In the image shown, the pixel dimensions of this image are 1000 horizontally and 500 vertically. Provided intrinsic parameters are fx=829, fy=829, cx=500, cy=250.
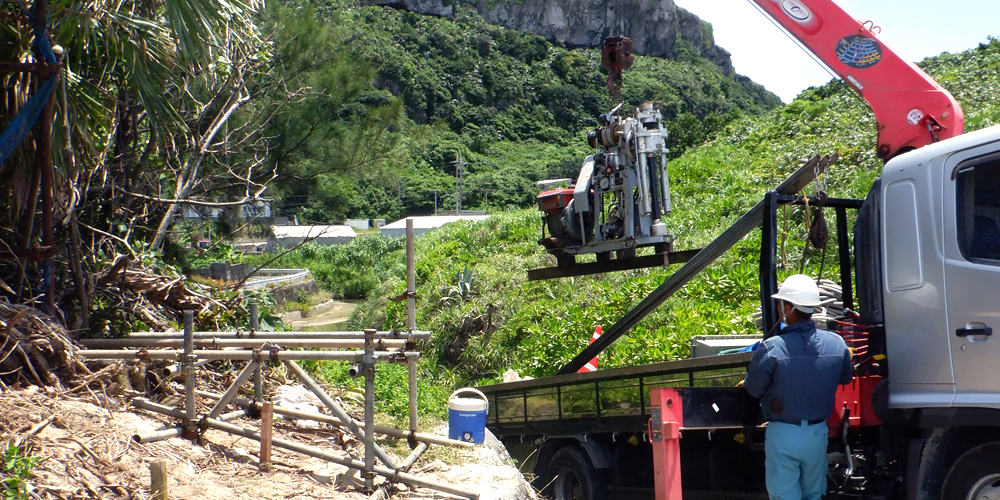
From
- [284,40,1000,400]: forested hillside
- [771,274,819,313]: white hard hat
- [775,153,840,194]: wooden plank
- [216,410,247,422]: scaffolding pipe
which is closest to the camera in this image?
[771,274,819,313]: white hard hat

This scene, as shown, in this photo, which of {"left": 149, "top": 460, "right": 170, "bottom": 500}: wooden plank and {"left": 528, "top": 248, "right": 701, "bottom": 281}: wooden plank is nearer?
{"left": 149, "top": 460, "right": 170, "bottom": 500}: wooden plank

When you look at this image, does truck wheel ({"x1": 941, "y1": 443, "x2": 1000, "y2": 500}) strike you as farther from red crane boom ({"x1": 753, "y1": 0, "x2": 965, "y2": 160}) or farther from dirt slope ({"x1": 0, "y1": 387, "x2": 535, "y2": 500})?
dirt slope ({"x1": 0, "y1": 387, "x2": 535, "y2": 500})

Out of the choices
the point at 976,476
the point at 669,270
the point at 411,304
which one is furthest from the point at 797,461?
the point at 669,270

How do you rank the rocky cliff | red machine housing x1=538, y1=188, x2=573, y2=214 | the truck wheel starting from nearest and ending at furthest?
the truck wheel → red machine housing x1=538, y1=188, x2=573, y2=214 → the rocky cliff

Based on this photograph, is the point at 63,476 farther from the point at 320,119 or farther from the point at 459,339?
the point at 459,339

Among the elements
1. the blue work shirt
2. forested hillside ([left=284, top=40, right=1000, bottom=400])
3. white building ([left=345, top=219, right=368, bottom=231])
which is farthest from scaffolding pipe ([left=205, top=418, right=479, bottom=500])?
white building ([left=345, top=219, right=368, bottom=231])

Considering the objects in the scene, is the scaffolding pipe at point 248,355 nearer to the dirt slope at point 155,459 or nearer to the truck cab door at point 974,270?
the dirt slope at point 155,459

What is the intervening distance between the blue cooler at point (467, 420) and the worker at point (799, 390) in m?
2.62

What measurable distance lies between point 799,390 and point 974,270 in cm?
100

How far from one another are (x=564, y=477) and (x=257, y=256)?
25389 millimetres

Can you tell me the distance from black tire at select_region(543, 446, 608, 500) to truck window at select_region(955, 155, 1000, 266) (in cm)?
313

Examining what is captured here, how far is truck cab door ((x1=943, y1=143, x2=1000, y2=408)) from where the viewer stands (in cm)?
379

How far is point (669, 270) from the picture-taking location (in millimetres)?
14367

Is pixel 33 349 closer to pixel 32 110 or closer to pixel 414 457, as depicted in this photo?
pixel 32 110
